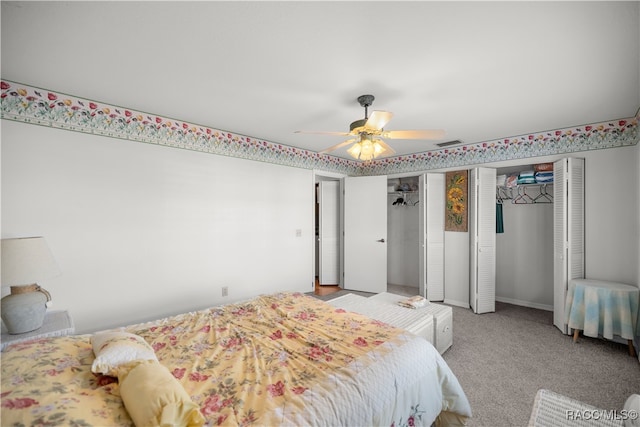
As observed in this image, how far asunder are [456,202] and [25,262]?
4743mm

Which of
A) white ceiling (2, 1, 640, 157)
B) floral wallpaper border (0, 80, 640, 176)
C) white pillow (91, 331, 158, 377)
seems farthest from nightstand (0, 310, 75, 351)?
white ceiling (2, 1, 640, 157)

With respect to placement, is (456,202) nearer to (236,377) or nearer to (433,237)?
(433,237)

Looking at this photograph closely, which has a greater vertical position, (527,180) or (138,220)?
(527,180)

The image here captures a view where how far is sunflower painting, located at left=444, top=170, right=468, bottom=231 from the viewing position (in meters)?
4.18

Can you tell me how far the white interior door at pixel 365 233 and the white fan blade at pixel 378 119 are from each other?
112 inches

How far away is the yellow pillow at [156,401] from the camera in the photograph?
39.0 inches

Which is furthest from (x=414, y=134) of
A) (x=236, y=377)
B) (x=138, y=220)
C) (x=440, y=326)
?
(x=138, y=220)

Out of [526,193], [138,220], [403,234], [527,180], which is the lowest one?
[403,234]

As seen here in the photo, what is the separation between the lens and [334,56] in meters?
1.89

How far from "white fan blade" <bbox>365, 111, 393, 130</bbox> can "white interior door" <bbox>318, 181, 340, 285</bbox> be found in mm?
3378

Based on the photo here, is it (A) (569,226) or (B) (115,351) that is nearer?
(B) (115,351)

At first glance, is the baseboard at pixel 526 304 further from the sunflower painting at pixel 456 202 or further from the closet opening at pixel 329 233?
the closet opening at pixel 329 233

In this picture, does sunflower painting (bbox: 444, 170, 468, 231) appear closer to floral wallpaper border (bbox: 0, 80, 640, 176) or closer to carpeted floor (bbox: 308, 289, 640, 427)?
floral wallpaper border (bbox: 0, 80, 640, 176)

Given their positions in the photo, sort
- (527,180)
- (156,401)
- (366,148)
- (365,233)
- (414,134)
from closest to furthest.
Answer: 1. (156,401)
2. (414,134)
3. (366,148)
4. (527,180)
5. (365,233)
